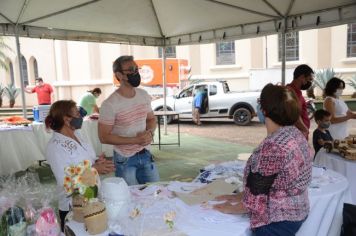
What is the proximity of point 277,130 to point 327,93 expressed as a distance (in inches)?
125

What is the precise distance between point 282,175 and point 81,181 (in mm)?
949

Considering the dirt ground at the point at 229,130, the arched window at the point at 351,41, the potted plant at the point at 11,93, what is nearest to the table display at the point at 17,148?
the dirt ground at the point at 229,130

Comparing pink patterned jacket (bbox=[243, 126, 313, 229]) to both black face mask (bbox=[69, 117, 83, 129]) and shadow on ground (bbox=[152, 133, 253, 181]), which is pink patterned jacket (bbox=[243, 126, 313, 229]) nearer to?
black face mask (bbox=[69, 117, 83, 129])

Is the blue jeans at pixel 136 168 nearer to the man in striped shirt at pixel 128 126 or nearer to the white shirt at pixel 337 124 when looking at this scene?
the man in striped shirt at pixel 128 126

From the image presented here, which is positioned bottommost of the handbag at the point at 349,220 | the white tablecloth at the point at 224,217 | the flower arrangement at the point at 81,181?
the handbag at the point at 349,220

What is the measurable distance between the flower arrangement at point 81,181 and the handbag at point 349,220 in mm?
1550

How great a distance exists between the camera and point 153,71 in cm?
1545

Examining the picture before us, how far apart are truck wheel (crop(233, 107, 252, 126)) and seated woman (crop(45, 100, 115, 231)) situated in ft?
31.2

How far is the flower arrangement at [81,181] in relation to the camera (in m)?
1.61

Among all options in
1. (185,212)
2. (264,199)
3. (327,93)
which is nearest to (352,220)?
(264,199)

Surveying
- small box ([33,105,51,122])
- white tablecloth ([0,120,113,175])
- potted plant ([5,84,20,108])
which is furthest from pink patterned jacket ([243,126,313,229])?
potted plant ([5,84,20,108])

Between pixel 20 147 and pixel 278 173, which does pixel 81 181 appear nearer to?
pixel 278 173

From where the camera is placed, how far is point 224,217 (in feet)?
5.84

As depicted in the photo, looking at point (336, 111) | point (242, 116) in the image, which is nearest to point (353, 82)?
point (242, 116)
